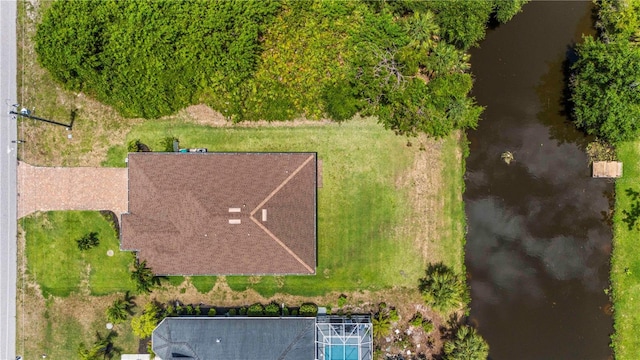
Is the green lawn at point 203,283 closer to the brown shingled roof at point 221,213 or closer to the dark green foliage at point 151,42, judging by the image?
the brown shingled roof at point 221,213

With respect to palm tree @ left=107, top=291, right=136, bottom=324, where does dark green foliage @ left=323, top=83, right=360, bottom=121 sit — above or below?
above

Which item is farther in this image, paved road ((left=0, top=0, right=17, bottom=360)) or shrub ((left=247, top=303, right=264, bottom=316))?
paved road ((left=0, top=0, right=17, bottom=360))

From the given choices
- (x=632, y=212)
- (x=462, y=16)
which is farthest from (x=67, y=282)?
(x=632, y=212)

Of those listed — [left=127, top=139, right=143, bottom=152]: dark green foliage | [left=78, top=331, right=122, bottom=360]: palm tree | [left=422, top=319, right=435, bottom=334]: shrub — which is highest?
[left=127, top=139, right=143, bottom=152]: dark green foliage

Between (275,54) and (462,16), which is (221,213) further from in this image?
(462,16)

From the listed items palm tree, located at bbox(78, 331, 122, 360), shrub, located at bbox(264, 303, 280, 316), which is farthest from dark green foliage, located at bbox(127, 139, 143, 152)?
shrub, located at bbox(264, 303, 280, 316)

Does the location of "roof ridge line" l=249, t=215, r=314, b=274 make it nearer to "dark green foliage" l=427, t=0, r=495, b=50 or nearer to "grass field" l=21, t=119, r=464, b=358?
"grass field" l=21, t=119, r=464, b=358

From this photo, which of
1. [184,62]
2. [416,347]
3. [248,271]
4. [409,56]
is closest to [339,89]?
[409,56]

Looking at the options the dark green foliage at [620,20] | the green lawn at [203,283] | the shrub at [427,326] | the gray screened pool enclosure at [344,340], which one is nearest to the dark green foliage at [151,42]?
the green lawn at [203,283]
